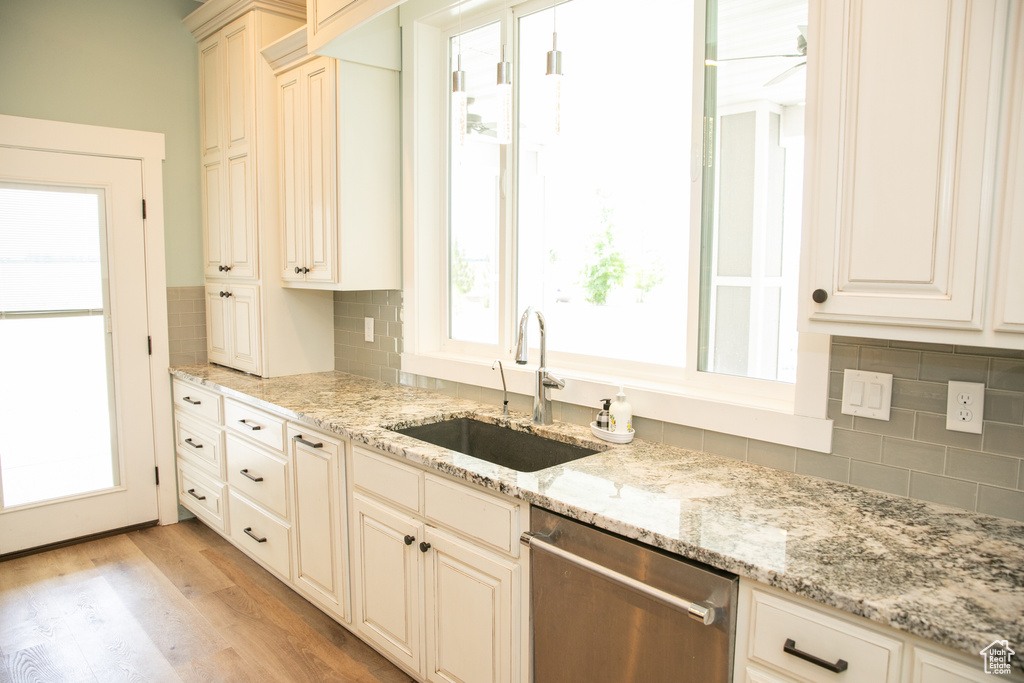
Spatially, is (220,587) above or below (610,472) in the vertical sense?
below

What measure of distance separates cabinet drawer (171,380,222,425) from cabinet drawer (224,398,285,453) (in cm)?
14

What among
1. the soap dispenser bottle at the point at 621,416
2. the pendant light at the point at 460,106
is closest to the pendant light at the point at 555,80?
the pendant light at the point at 460,106

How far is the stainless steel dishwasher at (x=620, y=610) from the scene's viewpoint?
136cm

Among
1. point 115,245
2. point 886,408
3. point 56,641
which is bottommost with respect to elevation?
point 56,641

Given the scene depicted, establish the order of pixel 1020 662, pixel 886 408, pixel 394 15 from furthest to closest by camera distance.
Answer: pixel 394 15 → pixel 886 408 → pixel 1020 662

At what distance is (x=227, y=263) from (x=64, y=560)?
5.70ft

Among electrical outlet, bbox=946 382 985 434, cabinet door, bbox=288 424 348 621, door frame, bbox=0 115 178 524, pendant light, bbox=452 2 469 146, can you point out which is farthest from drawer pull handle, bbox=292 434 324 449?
electrical outlet, bbox=946 382 985 434

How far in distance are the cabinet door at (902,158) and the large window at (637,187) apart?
516mm

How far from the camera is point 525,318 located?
2.38 metres

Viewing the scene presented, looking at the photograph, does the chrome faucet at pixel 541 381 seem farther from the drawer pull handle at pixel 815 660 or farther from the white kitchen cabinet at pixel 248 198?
the white kitchen cabinet at pixel 248 198

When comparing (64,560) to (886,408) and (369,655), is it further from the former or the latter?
(886,408)

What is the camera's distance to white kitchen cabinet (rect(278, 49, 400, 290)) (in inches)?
117

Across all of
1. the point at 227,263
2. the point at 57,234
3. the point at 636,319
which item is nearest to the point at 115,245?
the point at 57,234

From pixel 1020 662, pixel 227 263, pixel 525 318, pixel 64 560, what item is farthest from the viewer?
pixel 227 263
